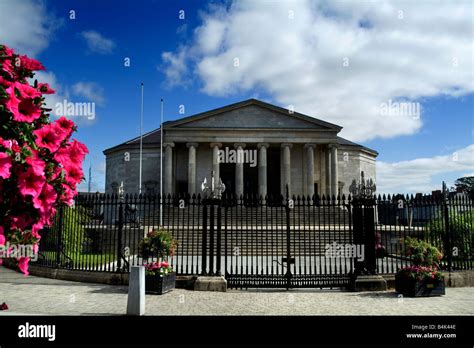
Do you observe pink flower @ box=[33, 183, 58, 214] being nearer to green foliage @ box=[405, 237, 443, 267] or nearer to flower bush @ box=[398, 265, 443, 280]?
flower bush @ box=[398, 265, 443, 280]

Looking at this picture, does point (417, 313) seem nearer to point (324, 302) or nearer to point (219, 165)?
point (324, 302)

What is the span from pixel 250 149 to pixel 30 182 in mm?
46353

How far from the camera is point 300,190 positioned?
160 ft

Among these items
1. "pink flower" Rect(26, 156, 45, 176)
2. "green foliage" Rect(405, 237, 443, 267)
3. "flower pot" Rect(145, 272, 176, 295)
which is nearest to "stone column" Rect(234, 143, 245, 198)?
"green foliage" Rect(405, 237, 443, 267)

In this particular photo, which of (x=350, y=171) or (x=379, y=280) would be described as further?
(x=350, y=171)

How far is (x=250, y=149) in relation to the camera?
4856 centimetres

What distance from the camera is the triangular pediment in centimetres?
4625

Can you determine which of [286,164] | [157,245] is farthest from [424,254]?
[286,164]

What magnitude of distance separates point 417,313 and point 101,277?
32.9 ft

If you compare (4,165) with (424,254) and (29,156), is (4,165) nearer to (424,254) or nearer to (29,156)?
(29,156)

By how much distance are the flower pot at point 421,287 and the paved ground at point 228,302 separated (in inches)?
10.8

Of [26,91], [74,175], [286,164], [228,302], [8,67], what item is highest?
[286,164]

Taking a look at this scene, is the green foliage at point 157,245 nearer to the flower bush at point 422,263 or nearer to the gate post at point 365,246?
the gate post at point 365,246
